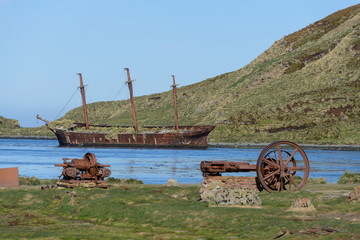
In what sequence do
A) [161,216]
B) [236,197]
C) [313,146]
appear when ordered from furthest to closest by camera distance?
[313,146] → [236,197] → [161,216]

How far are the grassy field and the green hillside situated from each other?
90.2 meters

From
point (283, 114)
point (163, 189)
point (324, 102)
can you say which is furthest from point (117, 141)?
point (163, 189)

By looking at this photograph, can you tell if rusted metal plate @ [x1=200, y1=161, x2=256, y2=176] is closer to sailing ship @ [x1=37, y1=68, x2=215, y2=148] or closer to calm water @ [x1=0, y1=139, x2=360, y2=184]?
calm water @ [x1=0, y1=139, x2=360, y2=184]

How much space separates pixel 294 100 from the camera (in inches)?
5541

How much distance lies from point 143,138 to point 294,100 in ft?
140

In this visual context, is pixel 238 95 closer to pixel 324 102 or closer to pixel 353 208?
pixel 324 102

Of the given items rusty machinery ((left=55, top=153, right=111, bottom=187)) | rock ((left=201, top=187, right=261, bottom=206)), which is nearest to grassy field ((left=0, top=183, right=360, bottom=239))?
rock ((left=201, top=187, right=261, bottom=206))

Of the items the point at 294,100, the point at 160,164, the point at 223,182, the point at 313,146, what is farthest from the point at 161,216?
the point at 294,100

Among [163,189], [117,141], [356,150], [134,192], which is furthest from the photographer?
[117,141]

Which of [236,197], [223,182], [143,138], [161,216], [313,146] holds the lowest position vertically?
[313,146]

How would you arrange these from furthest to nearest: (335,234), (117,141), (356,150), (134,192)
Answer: (117,141) → (356,150) → (134,192) → (335,234)

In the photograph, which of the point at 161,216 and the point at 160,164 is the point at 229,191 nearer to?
the point at 161,216

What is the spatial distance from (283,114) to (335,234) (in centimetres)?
12000

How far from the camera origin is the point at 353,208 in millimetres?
21484
